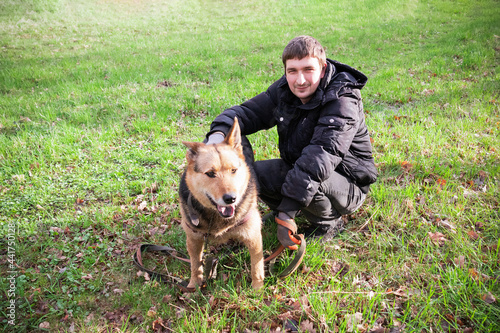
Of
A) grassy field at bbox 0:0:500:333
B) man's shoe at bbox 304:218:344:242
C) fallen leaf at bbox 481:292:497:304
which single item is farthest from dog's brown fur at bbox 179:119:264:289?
fallen leaf at bbox 481:292:497:304

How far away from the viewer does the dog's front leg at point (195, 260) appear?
2.82 metres

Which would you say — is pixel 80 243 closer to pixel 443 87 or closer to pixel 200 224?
pixel 200 224

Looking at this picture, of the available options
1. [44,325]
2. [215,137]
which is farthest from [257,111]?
[44,325]

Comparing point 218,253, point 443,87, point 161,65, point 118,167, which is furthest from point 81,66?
point 443,87

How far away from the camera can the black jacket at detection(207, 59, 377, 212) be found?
2.71 metres

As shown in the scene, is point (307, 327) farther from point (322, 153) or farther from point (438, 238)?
point (438, 238)

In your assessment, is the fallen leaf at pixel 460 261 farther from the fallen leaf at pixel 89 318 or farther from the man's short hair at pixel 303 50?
the fallen leaf at pixel 89 318

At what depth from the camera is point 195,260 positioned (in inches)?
113

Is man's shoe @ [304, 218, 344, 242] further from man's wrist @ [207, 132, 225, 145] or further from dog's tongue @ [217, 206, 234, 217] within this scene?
man's wrist @ [207, 132, 225, 145]

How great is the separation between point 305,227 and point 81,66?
918 centimetres

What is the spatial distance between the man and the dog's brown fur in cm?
35

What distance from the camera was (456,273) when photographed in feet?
8.45

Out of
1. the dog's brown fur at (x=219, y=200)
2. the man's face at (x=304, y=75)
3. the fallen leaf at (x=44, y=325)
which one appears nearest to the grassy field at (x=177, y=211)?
the fallen leaf at (x=44, y=325)

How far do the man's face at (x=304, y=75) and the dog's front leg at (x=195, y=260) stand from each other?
1919mm
